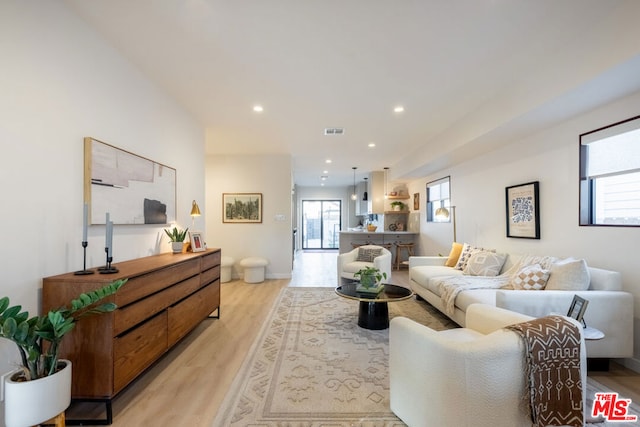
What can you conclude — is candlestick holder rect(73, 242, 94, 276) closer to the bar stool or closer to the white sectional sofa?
the white sectional sofa

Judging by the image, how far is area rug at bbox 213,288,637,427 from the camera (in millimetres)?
1909

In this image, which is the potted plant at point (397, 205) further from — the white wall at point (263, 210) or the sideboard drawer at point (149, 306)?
the sideboard drawer at point (149, 306)

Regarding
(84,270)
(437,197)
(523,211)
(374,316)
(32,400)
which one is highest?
(437,197)

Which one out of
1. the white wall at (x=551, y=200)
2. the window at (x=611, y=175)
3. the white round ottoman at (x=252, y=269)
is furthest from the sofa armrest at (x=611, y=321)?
the white round ottoman at (x=252, y=269)

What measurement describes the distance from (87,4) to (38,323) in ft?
6.79

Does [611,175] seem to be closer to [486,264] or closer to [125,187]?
[486,264]

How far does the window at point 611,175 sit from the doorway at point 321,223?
9998 mm

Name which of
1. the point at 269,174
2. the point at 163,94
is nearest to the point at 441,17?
the point at 163,94

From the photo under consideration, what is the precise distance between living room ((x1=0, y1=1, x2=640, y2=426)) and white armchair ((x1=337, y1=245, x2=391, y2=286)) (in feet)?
5.11

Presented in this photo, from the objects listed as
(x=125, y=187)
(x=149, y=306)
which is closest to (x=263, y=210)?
(x=125, y=187)

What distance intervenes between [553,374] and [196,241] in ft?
11.1

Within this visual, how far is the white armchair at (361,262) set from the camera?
15.6 ft

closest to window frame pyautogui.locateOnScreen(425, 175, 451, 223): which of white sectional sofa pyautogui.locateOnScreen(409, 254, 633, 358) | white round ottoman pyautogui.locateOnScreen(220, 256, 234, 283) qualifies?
white sectional sofa pyautogui.locateOnScreen(409, 254, 633, 358)

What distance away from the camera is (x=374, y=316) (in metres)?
3.42
